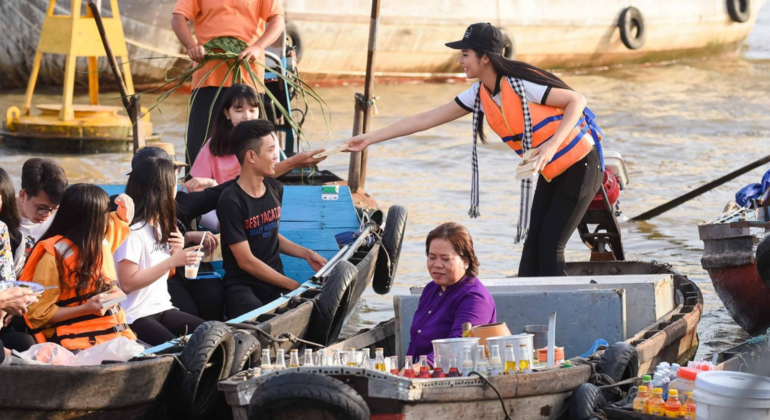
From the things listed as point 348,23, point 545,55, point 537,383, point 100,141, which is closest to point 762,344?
point 537,383

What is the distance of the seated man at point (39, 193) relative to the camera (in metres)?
5.86

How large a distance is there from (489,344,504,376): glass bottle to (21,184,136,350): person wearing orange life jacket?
1.56 m

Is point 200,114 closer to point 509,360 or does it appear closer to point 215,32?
point 215,32

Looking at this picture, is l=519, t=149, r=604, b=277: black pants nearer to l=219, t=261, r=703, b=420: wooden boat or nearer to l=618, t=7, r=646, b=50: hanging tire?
l=219, t=261, r=703, b=420: wooden boat

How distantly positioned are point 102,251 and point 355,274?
4.86ft

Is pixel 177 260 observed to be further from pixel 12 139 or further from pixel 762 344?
pixel 12 139

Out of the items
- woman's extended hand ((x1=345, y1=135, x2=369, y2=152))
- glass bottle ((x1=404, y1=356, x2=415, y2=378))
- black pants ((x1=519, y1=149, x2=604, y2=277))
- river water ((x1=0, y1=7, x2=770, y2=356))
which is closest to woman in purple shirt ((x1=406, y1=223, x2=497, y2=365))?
glass bottle ((x1=404, y1=356, x2=415, y2=378))

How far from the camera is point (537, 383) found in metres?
4.78

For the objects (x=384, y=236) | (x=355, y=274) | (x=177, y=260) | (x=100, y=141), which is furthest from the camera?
(x=100, y=141)

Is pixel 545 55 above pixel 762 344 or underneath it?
above

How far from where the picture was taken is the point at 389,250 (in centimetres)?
759

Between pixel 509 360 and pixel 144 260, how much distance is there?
175 centimetres

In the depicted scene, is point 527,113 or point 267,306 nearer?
point 267,306

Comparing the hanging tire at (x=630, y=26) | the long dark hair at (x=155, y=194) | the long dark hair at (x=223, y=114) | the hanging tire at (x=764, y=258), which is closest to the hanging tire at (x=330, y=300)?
the long dark hair at (x=155, y=194)
